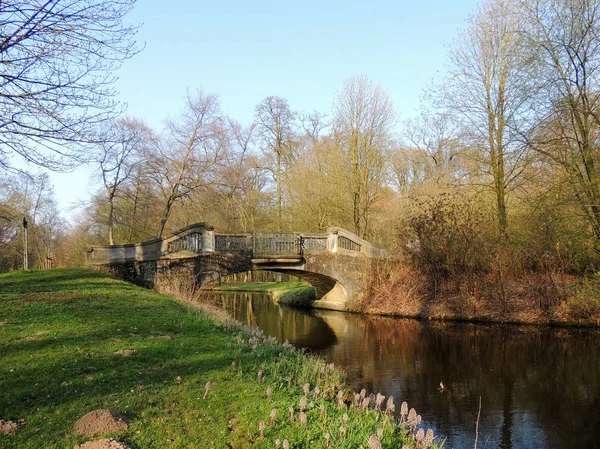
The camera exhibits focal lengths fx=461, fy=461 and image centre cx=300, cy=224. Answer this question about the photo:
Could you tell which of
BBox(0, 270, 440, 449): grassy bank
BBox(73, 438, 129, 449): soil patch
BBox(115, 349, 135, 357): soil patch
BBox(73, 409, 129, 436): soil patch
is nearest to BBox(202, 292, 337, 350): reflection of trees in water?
BBox(0, 270, 440, 449): grassy bank

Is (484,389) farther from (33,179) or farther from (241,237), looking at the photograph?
(241,237)

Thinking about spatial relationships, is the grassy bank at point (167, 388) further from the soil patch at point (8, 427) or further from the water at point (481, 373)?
the water at point (481, 373)

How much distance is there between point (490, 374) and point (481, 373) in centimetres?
19

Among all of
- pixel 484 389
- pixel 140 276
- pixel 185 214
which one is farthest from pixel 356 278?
pixel 185 214

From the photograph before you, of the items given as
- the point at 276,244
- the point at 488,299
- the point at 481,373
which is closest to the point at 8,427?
the point at 481,373

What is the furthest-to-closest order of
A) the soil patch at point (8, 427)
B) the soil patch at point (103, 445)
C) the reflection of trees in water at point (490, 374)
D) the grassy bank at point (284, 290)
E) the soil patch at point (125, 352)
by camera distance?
the grassy bank at point (284, 290), the reflection of trees in water at point (490, 374), the soil patch at point (125, 352), the soil patch at point (8, 427), the soil patch at point (103, 445)

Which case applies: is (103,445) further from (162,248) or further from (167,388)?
(162,248)

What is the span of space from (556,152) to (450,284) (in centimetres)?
679

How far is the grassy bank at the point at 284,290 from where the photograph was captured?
2703 centimetres

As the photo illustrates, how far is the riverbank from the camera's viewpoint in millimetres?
15609

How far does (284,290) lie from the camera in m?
32.7

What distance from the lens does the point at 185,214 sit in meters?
30.5

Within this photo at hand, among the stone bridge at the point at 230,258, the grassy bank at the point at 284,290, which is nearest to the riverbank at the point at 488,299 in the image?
the stone bridge at the point at 230,258

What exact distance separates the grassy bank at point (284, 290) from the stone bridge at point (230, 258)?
12.5 ft
